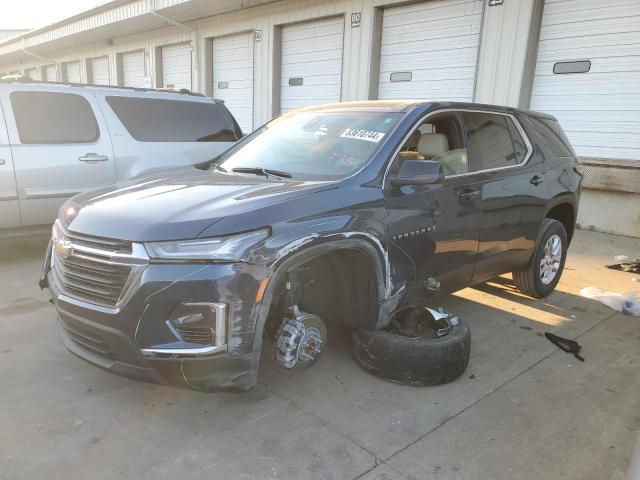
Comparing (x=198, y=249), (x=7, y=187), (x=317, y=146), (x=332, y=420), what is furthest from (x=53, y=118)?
(x=332, y=420)

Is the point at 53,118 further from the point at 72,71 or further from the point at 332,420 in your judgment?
the point at 72,71

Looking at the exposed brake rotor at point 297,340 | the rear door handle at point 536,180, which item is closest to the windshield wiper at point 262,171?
the exposed brake rotor at point 297,340

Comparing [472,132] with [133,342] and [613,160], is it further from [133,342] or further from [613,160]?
[613,160]

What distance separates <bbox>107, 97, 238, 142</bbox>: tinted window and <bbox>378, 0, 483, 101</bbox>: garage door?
5182 mm

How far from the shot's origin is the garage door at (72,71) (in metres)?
24.4

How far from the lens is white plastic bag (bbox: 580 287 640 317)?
15.6ft

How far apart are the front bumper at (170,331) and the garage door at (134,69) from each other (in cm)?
1794

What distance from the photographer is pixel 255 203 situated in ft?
8.59

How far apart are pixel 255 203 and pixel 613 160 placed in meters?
7.72

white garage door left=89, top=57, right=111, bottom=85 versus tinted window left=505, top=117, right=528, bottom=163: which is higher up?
white garage door left=89, top=57, right=111, bottom=85

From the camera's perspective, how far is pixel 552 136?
492 cm

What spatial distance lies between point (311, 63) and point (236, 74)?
10.8 ft

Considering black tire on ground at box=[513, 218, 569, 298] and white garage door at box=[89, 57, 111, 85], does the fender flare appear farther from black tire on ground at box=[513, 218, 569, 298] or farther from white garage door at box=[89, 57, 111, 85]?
white garage door at box=[89, 57, 111, 85]

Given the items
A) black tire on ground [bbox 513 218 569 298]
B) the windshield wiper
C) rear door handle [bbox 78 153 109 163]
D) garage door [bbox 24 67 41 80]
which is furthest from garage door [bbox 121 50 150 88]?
black tire on ground [bbox 513 218 569 298]
